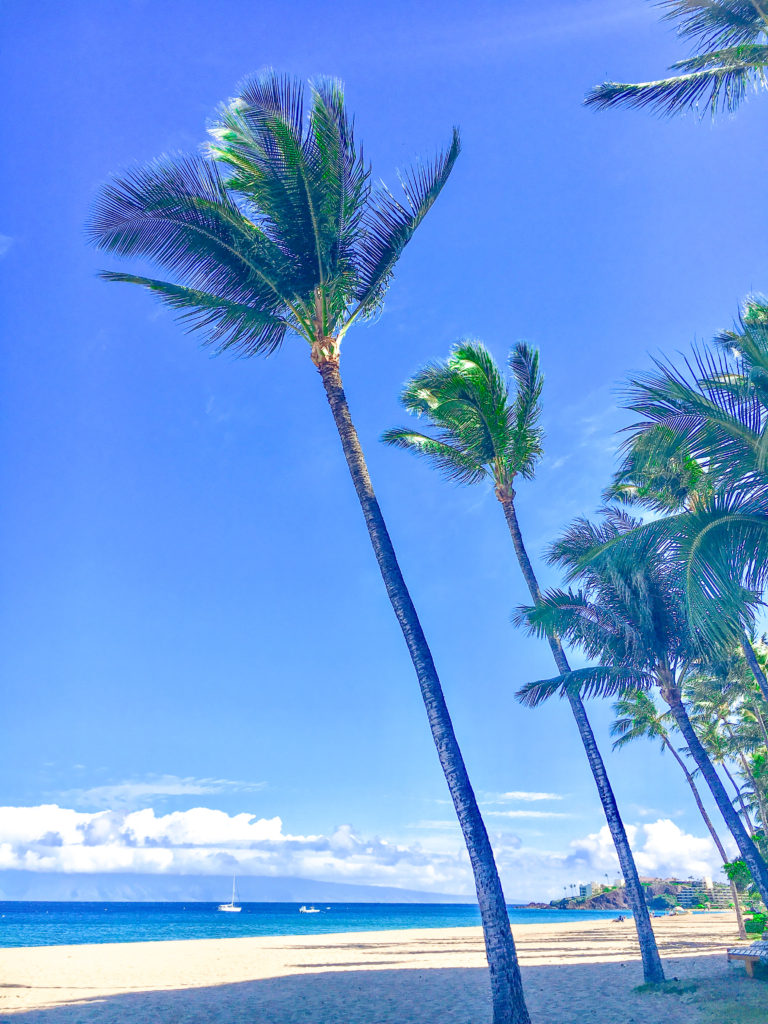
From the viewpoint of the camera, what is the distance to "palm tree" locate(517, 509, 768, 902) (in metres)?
13.9

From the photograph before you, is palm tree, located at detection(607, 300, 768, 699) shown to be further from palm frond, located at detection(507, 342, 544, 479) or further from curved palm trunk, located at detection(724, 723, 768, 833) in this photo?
curved palm trunk, located at detection(724, 723, 768, 833)

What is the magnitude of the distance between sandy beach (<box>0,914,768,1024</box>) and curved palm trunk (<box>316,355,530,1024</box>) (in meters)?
4.14

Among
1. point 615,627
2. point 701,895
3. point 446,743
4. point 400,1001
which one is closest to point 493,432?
point 615,627

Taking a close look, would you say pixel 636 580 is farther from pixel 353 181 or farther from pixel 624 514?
pixel 353 181

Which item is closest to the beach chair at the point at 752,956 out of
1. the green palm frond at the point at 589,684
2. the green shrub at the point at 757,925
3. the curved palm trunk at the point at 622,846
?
the curved palm trunk at the point at 622,846

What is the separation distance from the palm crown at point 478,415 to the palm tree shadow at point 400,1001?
32.5 feet

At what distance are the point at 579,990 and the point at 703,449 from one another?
11.5m

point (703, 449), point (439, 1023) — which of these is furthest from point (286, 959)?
point (703, 449)

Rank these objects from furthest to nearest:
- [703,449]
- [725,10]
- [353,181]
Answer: [353,181] < [725,10] < [703,449]

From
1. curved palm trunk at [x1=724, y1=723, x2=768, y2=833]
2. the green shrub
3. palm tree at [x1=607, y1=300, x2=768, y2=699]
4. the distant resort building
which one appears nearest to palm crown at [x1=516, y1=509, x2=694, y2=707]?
palm tree at [x1=607, y1=300, x2=768, y2=699]

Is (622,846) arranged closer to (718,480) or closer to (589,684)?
(589,684)

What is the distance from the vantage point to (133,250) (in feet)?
33.9

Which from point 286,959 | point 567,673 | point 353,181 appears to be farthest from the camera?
point 286,959

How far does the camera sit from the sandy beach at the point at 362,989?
1093 centimetres
